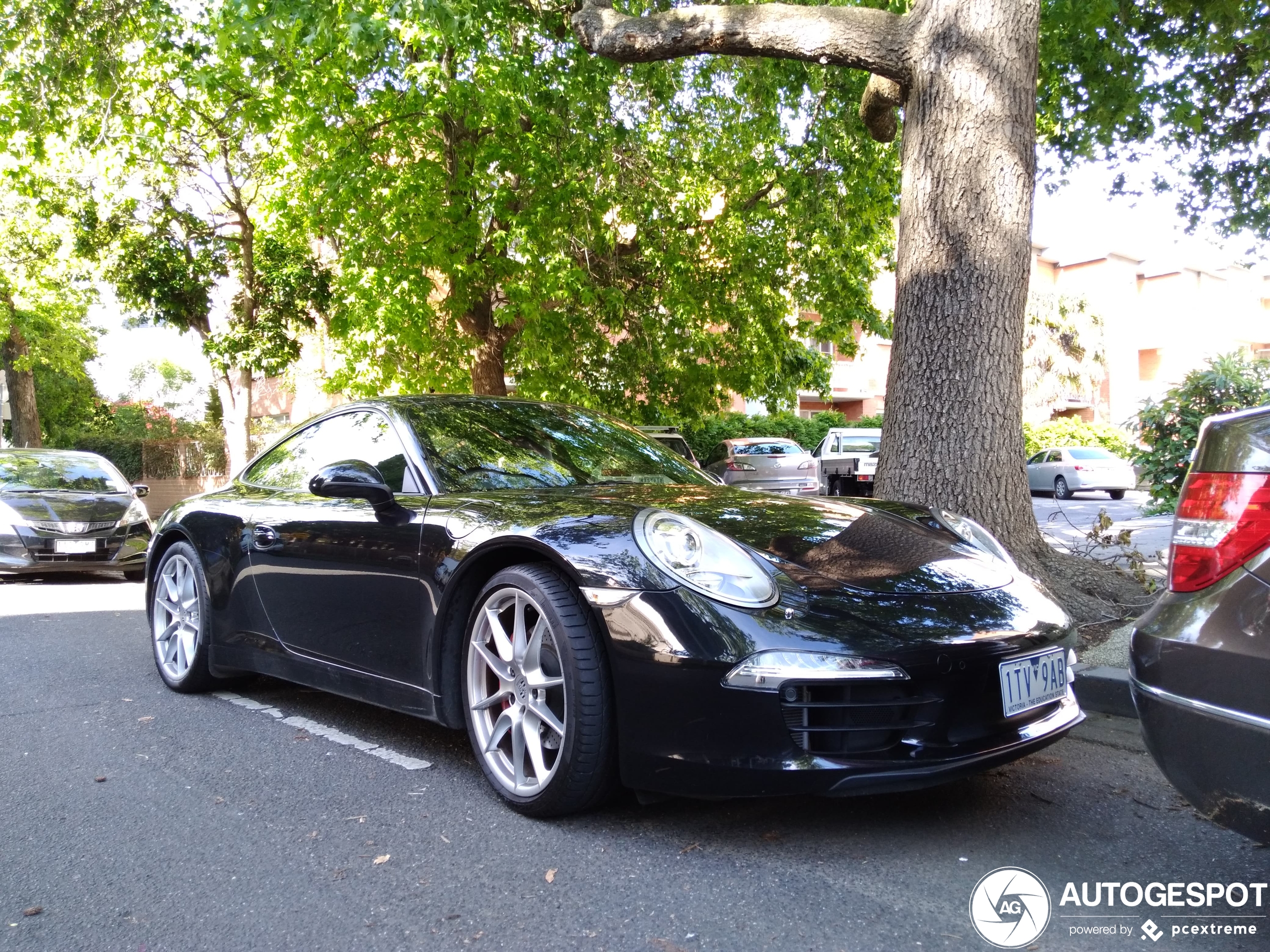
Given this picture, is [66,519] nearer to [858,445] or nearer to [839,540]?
[839,540]

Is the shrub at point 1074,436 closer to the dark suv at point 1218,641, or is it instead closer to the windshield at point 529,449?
the windshield at point 529,449

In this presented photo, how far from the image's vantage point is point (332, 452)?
178 inches

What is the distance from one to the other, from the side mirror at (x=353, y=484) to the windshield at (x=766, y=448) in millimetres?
17852

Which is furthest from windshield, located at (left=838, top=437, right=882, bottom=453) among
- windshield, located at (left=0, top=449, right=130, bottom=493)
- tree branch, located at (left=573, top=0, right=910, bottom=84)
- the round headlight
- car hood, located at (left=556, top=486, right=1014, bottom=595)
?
the round headlight

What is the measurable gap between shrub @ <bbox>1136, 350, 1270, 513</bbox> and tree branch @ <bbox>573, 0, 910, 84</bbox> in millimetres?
7230

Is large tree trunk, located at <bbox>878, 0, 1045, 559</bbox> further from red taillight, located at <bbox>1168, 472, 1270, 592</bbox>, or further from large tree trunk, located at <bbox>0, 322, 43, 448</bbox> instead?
large tree trunk, located at <bbox>0, 322, 43, 448</bbox>

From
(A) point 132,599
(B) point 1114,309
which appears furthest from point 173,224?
(B) point 1114,309

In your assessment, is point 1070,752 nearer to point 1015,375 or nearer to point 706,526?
point 706,526

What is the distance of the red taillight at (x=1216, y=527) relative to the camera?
7.25 ft

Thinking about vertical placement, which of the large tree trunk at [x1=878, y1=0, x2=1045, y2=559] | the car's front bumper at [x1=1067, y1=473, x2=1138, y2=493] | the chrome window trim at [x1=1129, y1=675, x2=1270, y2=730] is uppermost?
the large tree trunk at [x1=878, y1=0, x2=1045, y2=559]

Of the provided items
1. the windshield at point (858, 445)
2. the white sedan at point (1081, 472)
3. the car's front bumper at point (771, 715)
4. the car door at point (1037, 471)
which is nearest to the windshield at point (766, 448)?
the windshield at point (858, 445)

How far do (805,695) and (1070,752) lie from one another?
1.75 metres

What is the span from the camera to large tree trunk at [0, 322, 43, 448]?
2402cm

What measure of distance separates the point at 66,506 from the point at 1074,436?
29.1 metres
